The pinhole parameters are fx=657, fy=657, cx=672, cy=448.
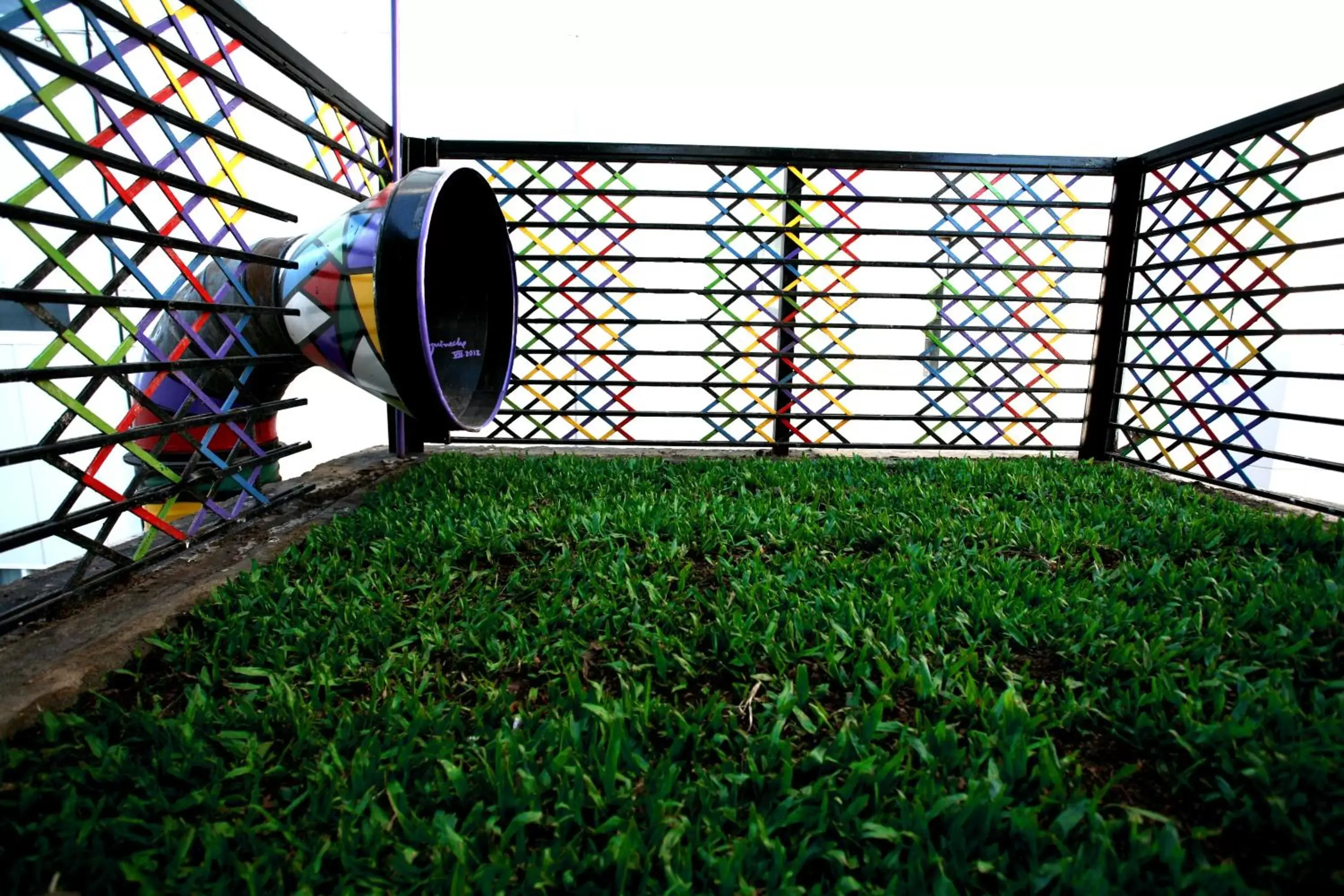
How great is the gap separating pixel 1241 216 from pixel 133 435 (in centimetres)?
449

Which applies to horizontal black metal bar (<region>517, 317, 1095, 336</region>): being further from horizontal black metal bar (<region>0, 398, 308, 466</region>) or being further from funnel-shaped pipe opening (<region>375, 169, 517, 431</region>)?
horizontal black metal bar (<region>0, 398, 308, 466</region>)

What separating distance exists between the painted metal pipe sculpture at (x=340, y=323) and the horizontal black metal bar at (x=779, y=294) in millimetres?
852

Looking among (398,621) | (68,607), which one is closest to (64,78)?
(68,607)

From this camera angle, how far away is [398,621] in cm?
163

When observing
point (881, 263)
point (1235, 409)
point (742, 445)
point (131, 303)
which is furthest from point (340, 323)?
point (1235, 409)

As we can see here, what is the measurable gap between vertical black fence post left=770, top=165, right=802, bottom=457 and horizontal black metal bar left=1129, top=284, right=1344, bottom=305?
1926mm

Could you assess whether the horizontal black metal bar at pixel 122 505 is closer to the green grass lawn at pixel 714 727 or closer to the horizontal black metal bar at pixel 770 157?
the green grass lawn at pixel 714 727

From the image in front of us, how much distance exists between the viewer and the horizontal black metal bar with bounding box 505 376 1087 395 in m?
3.84

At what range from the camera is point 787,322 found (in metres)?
3.80

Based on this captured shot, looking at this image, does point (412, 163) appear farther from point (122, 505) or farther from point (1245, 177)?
point (1245, 177)

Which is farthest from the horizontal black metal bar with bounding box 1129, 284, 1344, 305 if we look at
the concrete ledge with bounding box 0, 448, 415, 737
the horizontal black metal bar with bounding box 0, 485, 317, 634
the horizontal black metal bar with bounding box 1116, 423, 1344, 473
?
the horizontal black metal bar with bounding box 0, 485, 317, 634

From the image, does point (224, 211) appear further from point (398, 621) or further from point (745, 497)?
point (745, 497)

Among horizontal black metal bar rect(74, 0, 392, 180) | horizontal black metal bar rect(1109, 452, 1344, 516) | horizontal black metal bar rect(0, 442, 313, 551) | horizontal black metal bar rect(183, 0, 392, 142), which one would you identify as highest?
horizontal black metal bar rect(183, 0, 392, 142)

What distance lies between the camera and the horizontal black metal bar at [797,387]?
151 inches
